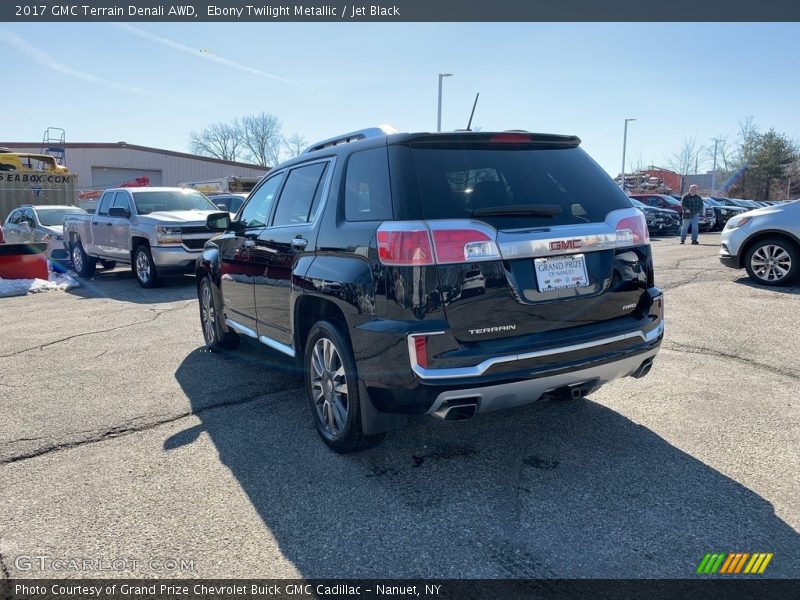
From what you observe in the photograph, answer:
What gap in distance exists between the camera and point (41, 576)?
8.25ft

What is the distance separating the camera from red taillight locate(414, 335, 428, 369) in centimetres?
285

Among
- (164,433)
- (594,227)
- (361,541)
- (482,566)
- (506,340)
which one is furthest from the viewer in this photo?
(164,433)

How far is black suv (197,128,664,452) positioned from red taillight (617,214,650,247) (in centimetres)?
1

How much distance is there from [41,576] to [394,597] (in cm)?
153

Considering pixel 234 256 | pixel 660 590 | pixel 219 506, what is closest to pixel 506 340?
pixel 660 590

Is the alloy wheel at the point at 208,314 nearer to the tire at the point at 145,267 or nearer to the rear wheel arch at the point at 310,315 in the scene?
the rear wheel arch at the point at 310,315

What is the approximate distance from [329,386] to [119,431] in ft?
5.41

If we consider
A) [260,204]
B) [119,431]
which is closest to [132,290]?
[260,204]

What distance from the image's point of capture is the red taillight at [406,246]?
2869 millimetres

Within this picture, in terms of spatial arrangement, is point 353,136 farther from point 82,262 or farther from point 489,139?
point 82,262

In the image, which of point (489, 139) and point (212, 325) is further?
point (212, 325)

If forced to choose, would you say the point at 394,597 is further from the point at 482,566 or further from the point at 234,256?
the point at 234,256

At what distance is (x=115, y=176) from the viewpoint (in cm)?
4712

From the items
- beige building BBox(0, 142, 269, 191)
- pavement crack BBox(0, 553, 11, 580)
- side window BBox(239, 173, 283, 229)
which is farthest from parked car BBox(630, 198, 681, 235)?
beige building BBox(0, 142, 269, 191)
